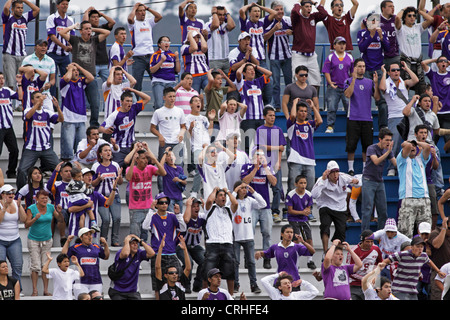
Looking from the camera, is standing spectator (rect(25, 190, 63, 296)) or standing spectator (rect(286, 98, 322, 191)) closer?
standing spectator (rect(25, 190, 63, 296))

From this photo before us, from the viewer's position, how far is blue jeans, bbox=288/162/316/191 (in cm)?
1652

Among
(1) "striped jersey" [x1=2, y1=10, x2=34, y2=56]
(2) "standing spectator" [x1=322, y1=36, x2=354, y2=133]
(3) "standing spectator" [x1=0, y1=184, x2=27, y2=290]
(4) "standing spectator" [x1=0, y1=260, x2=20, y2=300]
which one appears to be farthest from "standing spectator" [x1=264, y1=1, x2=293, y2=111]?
(4) "standing spectator" [x1=0, y1=260, x2=20, y2=300]

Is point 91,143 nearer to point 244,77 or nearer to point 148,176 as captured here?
point 148,176

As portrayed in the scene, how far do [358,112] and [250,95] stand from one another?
210cm

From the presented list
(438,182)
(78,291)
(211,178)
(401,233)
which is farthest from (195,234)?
(438,182)

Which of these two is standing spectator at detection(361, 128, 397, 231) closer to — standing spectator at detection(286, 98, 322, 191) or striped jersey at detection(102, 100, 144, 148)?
standing spectator at detection(286, 98, 322, 191)

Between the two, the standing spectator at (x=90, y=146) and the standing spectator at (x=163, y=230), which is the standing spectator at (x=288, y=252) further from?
the standing spectator at (x=90, y=146)

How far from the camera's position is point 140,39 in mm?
18641

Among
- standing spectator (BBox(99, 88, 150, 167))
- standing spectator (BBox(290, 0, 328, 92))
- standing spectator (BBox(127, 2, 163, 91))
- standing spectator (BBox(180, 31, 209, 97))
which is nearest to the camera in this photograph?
standing spectator (BBox(99, 88, 150, 167))

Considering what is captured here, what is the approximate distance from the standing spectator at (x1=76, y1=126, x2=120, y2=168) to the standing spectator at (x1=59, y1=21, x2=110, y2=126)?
5.07 feet

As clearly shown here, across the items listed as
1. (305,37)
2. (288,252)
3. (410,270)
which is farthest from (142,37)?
(410,270)

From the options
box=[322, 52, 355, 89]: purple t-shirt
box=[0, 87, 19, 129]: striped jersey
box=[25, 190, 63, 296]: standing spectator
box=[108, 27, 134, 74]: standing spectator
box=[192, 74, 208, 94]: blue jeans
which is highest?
box=[108, 27, 134, 74]: standing spectator

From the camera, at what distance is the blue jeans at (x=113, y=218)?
15.5 m

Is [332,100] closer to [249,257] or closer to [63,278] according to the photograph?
[249,257]
